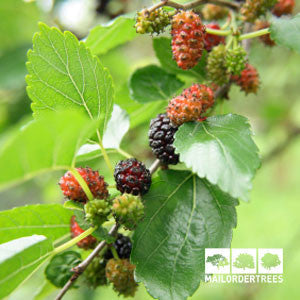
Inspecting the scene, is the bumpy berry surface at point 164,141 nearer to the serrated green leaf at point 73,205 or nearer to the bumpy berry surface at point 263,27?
the serrated green leaf at point 73,205

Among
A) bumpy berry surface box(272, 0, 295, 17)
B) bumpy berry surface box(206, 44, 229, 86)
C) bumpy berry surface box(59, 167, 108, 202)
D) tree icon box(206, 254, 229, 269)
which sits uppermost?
bumpy berry surface box(272, 0, 295, 17)

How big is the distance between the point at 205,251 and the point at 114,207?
0.22 meters

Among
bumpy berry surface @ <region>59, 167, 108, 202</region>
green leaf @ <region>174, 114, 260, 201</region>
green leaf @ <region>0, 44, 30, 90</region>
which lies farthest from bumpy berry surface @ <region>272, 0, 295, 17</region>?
green leaf @ <region>0, 44, 30, 90</region>

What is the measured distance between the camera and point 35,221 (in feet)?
2.94

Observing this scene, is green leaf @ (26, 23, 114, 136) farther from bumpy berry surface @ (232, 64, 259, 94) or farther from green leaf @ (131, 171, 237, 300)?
bumpy berry surface @ (232, 64, 259, 94)

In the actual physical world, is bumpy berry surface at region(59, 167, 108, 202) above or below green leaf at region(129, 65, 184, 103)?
below

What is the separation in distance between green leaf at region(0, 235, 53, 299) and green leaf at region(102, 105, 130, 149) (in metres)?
0.35

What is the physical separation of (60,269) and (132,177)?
330 mm

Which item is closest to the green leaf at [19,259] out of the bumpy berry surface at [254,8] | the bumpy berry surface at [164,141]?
the bumpy berry surface at [164,141]

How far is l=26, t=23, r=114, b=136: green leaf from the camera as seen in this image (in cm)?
77

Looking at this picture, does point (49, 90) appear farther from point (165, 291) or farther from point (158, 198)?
point (165, 291)

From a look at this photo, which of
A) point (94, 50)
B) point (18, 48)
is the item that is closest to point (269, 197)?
point (18, 48)

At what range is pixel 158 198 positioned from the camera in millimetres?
869

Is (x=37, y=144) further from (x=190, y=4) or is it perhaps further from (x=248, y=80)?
(x=248, y=80)
